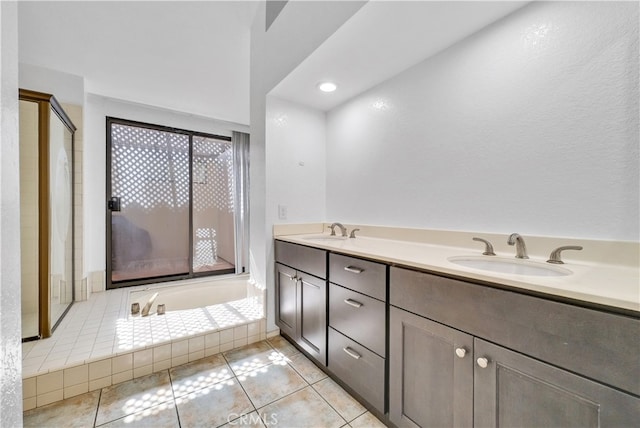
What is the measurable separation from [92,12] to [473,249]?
9.77 ft

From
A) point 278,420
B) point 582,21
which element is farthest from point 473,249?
point 278,420

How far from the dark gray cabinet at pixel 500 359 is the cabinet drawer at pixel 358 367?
0.08m

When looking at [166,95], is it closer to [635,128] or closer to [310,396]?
[310,396]

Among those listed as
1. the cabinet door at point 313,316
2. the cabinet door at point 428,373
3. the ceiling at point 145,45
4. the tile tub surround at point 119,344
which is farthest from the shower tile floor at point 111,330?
the ceiling at point 145,45

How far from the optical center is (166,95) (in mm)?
2951

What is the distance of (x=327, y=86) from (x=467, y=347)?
1.89 metres

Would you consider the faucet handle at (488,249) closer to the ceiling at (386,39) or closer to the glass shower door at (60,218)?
the ceiling at (386,39)

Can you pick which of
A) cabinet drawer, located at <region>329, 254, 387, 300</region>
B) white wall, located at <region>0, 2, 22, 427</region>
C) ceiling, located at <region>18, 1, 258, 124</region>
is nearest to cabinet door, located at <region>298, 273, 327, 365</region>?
cabinet drawer, located at <region>329, 254, 387, 300</region>

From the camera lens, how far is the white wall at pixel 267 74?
1.65m

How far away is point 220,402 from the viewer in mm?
1468

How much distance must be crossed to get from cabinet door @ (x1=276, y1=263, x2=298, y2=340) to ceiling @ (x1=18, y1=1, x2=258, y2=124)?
6.56 feet

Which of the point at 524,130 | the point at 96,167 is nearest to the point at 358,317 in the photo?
the point at 524,130

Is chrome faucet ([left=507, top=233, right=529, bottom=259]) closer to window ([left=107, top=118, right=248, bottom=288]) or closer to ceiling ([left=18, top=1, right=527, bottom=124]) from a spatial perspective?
ceiling ([left=18, top=1, right=527, bottom=124])

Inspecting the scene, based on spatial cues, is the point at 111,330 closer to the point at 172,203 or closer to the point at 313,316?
the point at 313,316
